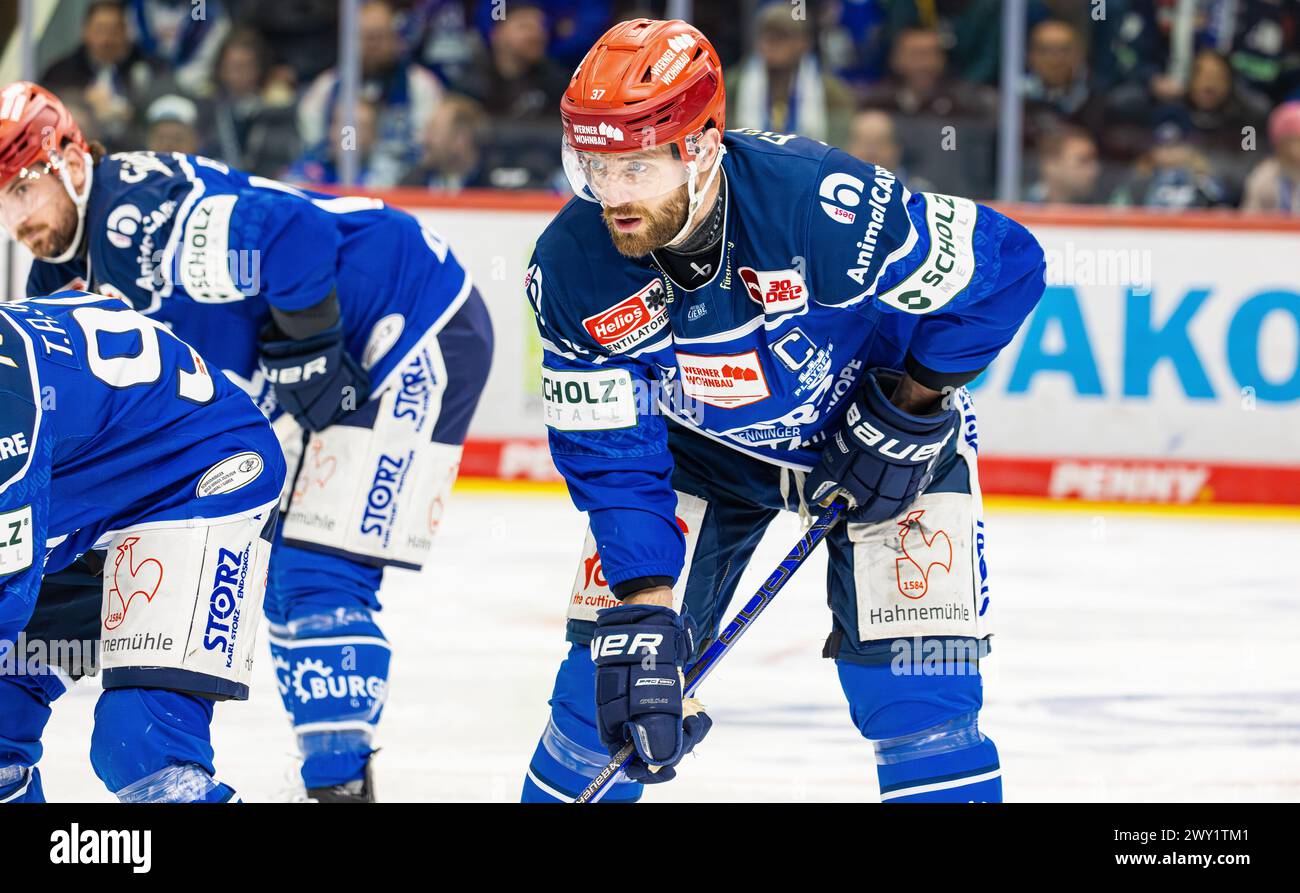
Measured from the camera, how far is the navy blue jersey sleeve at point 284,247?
3.90 m

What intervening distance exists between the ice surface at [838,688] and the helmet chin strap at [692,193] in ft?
4.99

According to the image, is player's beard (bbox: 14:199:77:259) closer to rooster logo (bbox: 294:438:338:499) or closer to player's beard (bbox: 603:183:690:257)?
rooster logo (bbox: 294:438:338:499)

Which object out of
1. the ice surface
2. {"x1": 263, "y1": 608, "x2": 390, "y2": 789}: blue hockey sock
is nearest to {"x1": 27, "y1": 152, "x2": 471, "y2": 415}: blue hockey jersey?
{"x1": 263, "y1": 608, "x2": 390, "y2": 789}: blue hockey sock

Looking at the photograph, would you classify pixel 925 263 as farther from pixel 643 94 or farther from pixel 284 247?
pixel 284 247

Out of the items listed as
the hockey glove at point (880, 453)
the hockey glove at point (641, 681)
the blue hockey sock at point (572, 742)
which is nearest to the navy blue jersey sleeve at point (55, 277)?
the blue hockey sock at point (572, 742)

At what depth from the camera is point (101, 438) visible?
2893 mm

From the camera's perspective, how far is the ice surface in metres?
4.28

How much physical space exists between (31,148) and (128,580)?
1.06 metres

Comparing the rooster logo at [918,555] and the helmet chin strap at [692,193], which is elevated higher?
the helmet chin strap at [692,193]
